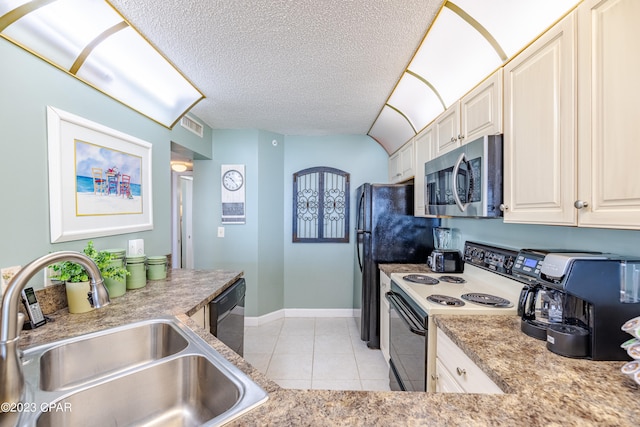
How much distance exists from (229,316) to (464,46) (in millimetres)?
2126

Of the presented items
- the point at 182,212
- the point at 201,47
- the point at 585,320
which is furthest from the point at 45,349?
the point at 182,212

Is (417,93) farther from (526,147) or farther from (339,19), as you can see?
(526,147)

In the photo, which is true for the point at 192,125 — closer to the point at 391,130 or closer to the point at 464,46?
the point at 391,130

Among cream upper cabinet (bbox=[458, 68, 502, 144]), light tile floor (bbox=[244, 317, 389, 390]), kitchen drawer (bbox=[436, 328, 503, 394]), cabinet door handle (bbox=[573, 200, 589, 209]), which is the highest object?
cream upper cabinet (bbox=[458, 68, 502, 144])

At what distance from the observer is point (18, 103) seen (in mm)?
1213

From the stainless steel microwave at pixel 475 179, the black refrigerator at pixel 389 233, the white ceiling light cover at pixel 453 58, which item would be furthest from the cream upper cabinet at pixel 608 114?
the black refrigerator at pixel 389 233

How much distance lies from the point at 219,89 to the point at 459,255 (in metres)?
2.42

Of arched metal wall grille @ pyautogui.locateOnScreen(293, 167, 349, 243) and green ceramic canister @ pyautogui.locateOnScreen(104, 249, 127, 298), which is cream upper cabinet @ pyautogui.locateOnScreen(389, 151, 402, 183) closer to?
arched metal wall grille @ pyautogui.locateOnScreen(293, 167, 349, 243)

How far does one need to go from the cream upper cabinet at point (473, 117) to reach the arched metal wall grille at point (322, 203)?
1.71 meters

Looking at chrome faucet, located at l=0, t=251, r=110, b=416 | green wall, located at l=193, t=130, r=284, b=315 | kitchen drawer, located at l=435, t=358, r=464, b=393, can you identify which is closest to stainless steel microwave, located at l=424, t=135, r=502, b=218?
kitchen drawer, located at l=435, t=358, r=464, b=393

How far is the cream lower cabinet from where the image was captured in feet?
8.17

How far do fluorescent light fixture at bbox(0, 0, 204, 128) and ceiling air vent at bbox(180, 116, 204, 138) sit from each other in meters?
0.44

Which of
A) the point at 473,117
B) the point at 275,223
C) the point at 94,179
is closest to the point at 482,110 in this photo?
the point at 473,117

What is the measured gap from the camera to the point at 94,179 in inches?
63.9
